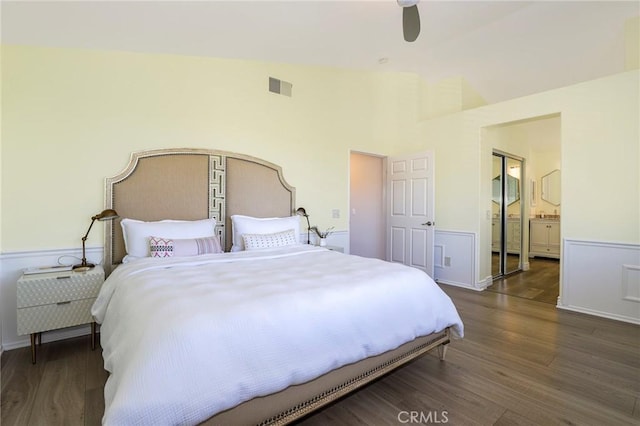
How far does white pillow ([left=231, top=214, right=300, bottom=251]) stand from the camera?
10.4 feet

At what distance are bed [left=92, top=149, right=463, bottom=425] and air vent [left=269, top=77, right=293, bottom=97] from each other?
1.60 meters

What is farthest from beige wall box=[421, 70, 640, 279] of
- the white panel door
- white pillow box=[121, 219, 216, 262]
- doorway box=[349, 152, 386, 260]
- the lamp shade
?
the lamp shade

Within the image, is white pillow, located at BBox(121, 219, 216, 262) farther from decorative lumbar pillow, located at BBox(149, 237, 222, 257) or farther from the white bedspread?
the white bedspread

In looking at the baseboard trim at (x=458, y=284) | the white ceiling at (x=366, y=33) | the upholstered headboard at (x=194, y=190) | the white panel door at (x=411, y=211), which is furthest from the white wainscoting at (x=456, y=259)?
the white ceiling at (x=366, y=33)

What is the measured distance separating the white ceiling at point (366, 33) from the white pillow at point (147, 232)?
1.63 m

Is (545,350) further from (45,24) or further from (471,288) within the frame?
(45,24)

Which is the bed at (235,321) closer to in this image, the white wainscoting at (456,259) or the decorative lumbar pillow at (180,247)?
the decorative lumbar pillow at (180,247)

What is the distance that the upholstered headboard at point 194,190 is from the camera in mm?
2799

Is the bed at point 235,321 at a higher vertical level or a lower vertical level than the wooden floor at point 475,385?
higher

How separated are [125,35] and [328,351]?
3.02 metres


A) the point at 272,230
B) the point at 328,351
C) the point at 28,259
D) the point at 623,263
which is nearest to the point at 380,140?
the point at 272,230

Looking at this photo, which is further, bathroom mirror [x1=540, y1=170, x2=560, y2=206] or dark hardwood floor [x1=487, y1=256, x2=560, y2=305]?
bathroom mirror [x1=540, y1=170, x2=560, y2=206]

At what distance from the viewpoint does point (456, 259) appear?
14.1 ft

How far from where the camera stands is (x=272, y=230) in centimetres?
331
